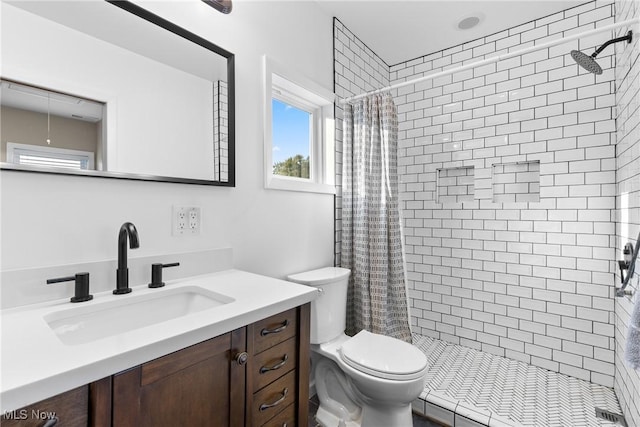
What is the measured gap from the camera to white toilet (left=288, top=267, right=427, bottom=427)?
56.5 inches

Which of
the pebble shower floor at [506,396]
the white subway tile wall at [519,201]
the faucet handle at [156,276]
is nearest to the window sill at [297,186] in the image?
the faucet handle at [156,276]

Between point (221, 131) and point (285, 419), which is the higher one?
point (221, 131)

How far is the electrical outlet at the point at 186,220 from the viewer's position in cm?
136

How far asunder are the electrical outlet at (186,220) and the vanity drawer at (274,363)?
656mm

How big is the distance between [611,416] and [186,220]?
2.49 meters

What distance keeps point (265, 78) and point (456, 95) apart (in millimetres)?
1735

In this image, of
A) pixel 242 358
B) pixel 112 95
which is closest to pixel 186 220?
pixel 112 95

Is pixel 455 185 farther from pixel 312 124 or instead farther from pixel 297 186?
pixel 297 186

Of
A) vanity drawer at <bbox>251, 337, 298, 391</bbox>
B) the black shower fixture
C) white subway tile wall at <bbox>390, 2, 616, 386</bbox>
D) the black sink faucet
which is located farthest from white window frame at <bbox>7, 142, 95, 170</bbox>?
white subway tile wall at <bbox>390, 2, 616, 386</bbox>

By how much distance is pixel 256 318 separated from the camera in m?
1.00

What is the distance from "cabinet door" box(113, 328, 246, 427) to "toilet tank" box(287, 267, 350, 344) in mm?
837

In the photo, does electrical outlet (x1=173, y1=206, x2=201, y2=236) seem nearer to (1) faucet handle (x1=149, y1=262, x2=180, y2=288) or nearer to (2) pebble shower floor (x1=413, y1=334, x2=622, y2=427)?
(1) faucet handle (x1=149, y1=262, x2=180, y2=288)

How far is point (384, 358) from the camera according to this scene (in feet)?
5.01

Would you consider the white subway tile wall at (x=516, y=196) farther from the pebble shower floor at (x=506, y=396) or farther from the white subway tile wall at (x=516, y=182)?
the pebble shower floor at (x=506, y=396)
